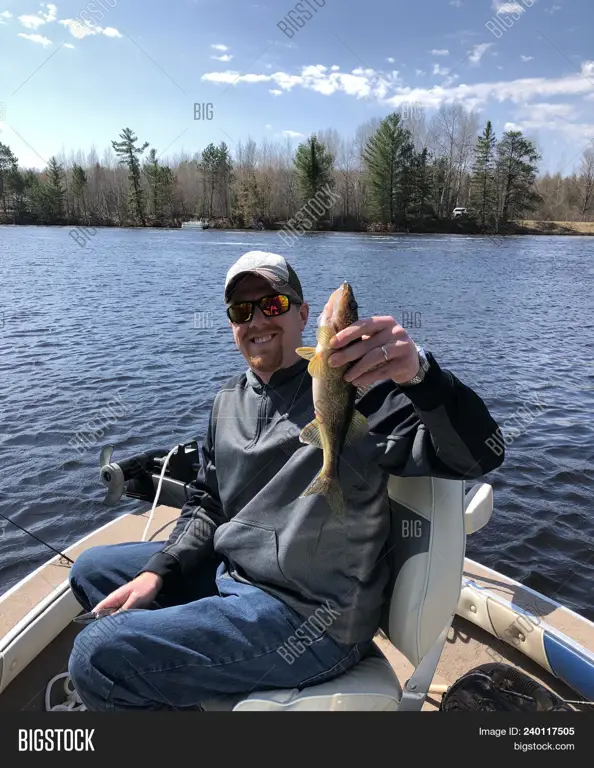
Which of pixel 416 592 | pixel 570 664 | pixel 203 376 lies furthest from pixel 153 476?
pixel 203 376

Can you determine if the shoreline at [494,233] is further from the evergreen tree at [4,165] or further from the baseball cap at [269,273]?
the baseball cap at [269,273]

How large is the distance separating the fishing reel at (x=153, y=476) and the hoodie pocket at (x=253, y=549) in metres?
2.16

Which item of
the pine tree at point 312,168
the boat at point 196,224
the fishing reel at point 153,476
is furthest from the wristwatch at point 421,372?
the boat at point 196,224

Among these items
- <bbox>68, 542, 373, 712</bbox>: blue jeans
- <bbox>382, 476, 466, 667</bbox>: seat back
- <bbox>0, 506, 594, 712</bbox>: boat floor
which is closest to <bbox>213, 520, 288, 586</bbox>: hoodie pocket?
<bbox>68, 542, 373, 712</bbox>: blue jeans

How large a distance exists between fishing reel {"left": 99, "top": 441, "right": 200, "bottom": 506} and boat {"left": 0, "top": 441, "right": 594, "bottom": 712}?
1 centimetres

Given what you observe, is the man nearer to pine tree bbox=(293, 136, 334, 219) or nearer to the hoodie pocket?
the hoodie pocket

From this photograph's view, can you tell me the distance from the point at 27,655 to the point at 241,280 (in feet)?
9.24

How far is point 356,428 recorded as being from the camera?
2.38 metres

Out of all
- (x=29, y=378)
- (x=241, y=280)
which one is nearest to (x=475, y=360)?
(x=29, y=378)

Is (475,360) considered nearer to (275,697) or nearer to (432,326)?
(432,326)

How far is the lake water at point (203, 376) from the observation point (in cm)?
761

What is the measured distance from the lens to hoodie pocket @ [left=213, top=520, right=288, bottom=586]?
2.49m

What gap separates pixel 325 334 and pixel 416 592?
4.15ft

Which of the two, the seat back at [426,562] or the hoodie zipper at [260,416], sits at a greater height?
the hoodie zipper at [260,416]
